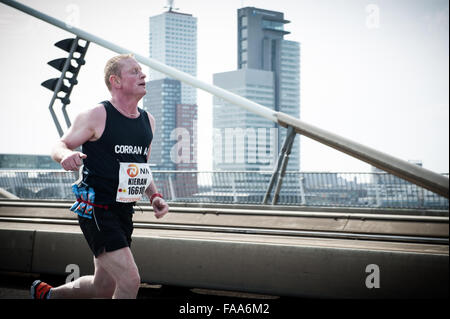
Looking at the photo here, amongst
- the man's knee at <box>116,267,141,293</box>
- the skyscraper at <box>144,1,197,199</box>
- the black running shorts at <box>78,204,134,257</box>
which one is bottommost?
the man's knee at <box>116,267,141,293</box>

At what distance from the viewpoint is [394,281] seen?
15.2 feet

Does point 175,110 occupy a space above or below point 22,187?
above

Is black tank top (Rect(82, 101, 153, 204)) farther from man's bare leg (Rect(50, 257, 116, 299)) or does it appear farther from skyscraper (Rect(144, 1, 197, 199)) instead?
skyscraper (Rect(144, 1, 197, 199))

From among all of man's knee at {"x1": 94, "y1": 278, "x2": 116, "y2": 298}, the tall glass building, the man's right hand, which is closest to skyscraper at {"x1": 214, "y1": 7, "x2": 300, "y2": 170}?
the tall glass building

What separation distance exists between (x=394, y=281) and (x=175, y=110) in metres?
153

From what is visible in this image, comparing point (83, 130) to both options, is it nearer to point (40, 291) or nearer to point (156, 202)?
point (156, 202)

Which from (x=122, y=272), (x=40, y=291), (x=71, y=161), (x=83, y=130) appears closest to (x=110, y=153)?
(x=83, y=130)

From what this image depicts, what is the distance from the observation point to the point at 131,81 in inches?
162

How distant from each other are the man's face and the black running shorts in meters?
0.78

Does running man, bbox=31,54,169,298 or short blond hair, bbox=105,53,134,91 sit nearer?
running man, bbox=31,54,169,298

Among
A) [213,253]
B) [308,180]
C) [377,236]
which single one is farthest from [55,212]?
[308,180]

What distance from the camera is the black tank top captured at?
3.97m

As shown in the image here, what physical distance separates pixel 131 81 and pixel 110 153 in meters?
0.52
